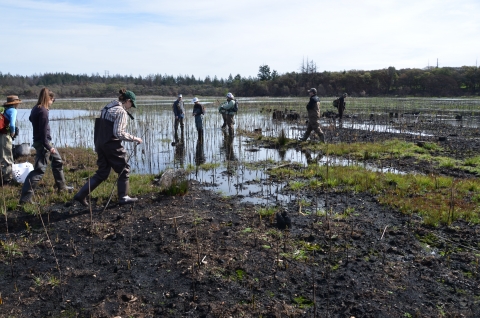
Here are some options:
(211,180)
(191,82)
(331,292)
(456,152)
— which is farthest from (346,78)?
(331,292)

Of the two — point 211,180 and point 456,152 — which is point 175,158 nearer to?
point 211,180

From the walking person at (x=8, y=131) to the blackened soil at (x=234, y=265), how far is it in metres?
2.05

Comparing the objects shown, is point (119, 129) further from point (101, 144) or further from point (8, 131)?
point (8, 131)

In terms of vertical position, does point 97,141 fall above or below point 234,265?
above

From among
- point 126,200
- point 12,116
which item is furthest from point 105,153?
point 12,116

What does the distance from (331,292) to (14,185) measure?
23.0 ft

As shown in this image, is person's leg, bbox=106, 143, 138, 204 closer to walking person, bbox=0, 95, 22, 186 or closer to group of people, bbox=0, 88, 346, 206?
group of people, bbox=0, 88, 346, 206

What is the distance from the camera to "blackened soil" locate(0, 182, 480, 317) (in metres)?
3.80

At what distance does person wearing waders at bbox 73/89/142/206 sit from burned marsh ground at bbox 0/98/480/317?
65cm

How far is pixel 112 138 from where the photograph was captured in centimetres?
613

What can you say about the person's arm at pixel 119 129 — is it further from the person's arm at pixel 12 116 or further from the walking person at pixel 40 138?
the person's arm at pixel 12 116

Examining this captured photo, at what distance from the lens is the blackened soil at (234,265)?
380 centimetres

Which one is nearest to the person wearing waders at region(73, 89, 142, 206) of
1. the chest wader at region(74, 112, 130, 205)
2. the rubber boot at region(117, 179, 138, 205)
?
the chest wader at region(74, 112, 130, 205)

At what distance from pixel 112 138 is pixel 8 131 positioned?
119 inches
